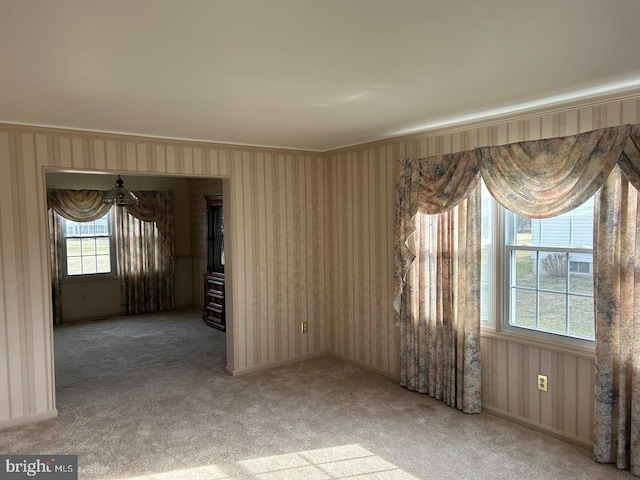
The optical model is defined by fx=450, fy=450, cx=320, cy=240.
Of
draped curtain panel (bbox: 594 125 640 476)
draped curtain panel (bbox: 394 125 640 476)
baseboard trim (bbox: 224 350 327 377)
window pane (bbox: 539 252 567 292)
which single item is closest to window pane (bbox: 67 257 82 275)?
baseboard trim (bbox: 224 350 327 377)

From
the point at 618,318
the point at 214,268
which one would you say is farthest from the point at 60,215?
the point at 618,318

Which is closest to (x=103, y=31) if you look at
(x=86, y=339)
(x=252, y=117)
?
(x=252, y=117)

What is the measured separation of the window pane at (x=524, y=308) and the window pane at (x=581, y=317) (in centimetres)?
29

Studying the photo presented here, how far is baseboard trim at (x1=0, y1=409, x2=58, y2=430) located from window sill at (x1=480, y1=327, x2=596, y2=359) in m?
3.68

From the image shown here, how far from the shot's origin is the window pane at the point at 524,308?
3551 millimetres

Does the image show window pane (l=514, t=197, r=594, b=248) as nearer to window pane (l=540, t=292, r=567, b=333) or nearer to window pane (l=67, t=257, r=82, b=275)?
window pane (l=540, t=292, r=567, b=333)

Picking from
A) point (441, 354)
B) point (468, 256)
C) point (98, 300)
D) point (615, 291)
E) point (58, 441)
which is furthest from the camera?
point (98, 300)

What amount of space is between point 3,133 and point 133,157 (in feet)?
3.23

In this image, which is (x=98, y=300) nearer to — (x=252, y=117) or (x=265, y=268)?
(x=265, y=268)

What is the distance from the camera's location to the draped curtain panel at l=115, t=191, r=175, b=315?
7.80m

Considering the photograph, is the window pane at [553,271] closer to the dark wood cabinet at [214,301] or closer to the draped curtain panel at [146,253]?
the dark wood cabinet at [214,301]

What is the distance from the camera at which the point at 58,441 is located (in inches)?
132
